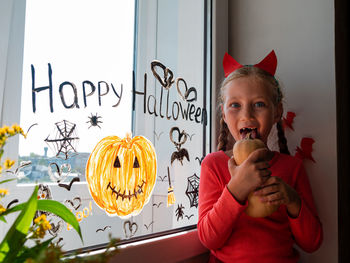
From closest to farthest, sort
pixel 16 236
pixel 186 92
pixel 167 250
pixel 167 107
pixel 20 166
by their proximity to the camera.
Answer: pixel 16 236 → pixel 20 166 → pixel 167 250 → pixel 167 107 → pixel 186 92

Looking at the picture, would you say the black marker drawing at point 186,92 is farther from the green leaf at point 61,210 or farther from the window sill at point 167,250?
the green leaf at point 61,210

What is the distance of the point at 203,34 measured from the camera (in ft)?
3.99

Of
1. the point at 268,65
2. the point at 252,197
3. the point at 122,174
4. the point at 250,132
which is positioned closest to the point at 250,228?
the point at 252,197

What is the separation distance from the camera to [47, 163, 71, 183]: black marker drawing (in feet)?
2.08

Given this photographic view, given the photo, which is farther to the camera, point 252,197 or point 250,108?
point 250,108

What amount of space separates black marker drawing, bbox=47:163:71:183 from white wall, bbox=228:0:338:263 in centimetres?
84

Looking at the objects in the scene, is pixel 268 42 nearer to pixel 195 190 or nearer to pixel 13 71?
pixel 195 190

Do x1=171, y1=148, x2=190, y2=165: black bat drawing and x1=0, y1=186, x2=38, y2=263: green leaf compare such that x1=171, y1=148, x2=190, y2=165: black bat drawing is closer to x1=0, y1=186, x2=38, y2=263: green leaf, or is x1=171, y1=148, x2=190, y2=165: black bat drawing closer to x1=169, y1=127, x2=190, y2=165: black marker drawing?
x1=169, y1=127, x2=190, y2=165: black marker drawing

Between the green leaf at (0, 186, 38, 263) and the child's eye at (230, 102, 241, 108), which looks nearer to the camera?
the green leaf at (0, 186, 38, 263)

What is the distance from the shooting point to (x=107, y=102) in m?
0.75

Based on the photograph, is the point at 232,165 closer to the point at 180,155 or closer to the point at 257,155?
the point at 257,155

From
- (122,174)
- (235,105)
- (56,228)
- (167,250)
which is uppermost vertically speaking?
(235,105)

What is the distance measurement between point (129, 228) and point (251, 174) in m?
0.36

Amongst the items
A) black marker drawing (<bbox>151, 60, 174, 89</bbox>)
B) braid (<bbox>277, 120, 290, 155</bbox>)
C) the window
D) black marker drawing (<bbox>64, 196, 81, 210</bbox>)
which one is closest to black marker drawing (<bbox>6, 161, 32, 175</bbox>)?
the window
